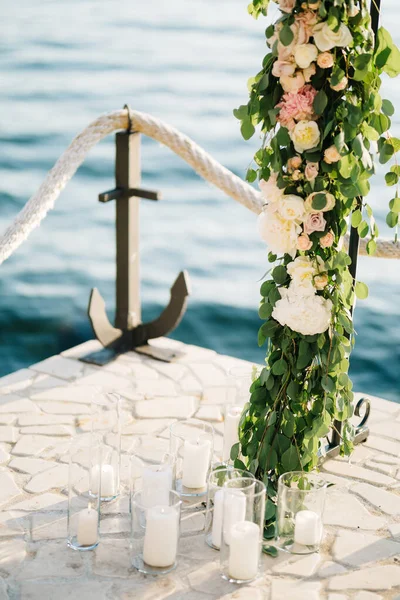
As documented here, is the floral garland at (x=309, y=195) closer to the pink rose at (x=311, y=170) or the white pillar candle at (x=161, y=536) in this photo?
the pink rose at (x=311, y=170)

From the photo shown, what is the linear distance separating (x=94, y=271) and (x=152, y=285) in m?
0.43

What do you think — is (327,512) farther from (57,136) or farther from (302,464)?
(57,136)

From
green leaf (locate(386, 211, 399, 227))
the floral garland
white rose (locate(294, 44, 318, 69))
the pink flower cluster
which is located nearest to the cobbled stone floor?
the floral garland

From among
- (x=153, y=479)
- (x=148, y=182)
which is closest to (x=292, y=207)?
(x=153, y=479)

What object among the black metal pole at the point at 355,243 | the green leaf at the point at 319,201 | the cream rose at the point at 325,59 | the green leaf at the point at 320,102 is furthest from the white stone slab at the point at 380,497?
the cream rose at the point at 325,59

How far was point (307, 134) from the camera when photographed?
2477mm

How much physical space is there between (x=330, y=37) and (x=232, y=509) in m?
1.25

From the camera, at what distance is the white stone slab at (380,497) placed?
118 inches

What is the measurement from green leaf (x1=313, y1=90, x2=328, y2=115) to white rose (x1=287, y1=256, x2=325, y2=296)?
1.34 feet

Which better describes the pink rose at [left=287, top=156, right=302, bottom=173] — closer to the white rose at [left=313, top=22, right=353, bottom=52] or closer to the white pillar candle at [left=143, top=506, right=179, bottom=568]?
the white rose at [left=313, top=22, right=353, bottom=52]

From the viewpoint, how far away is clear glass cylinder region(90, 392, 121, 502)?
291 cm

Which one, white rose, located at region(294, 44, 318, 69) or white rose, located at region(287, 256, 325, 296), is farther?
white rose, located at region(287, 256, 325, 296)

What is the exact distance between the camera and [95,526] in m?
2.68

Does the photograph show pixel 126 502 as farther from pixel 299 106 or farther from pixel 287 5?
pixel 287 5
